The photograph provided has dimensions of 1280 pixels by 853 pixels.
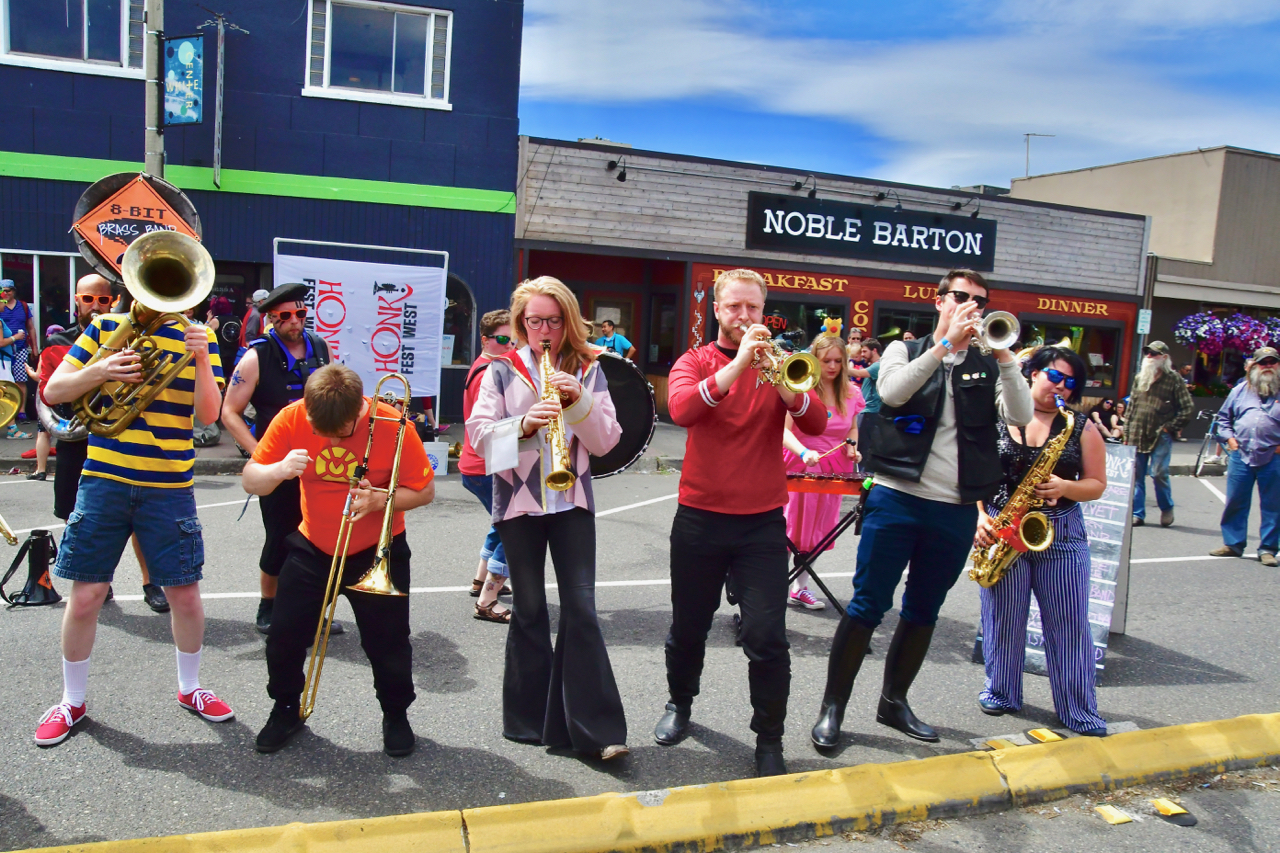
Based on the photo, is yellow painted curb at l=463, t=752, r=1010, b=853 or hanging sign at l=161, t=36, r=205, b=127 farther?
hanging sign at l=161, t=36, r=205, b=127

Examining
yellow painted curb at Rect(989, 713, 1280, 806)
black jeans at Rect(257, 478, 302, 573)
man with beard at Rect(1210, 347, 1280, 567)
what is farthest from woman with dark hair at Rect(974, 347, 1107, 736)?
man with beard at Rect(1210, 347, 1280, 567)

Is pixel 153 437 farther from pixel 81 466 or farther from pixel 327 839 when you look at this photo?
pixel 81 466

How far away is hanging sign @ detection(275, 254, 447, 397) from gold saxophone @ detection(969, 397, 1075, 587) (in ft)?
26.1

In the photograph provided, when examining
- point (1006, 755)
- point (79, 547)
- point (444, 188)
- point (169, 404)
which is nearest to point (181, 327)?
point (169, 404)

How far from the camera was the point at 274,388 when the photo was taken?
4.89 meters

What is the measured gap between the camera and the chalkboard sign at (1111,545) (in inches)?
212

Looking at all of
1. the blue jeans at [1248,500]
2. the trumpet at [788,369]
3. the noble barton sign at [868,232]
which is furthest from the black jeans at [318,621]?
the noble barton sign at [868,232]

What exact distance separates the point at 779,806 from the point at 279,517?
284 cm

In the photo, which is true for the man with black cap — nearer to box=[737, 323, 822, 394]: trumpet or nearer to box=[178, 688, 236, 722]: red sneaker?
box=[178, 688, 236, 722]: red sneaker

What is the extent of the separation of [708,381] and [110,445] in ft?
7.89

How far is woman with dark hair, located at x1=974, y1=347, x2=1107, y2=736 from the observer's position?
13.8ft

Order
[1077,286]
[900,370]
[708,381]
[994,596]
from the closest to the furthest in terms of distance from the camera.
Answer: [708,381] → [900,370] → [994,596] → [1077,286]

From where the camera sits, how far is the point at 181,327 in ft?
12.3

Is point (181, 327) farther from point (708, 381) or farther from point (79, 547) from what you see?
point (708, 381)
